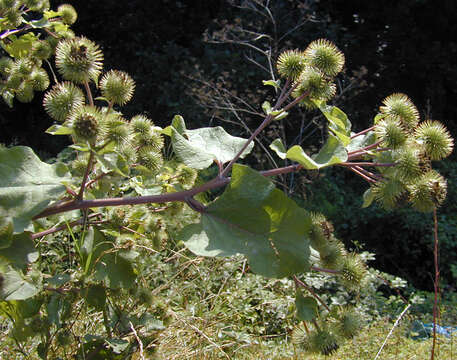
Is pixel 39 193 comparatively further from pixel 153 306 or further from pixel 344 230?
pixel 344 230

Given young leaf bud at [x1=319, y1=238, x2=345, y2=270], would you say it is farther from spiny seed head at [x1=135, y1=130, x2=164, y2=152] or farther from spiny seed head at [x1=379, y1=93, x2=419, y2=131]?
spiny seed head at [x1=135, y1=130, x2=164, y2=152]

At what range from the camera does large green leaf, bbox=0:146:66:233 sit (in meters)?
0.89

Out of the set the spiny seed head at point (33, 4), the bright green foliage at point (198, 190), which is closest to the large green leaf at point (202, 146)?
the bright green foliage at point (198, 190)

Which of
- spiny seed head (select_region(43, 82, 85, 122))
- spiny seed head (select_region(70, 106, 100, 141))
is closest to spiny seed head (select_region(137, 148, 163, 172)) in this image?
spiny seed head (select_region(43, 82, 85, 122))

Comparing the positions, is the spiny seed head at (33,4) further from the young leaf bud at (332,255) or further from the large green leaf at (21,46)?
the young leaf bud at (332,255)

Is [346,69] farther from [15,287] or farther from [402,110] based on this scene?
[15,287]

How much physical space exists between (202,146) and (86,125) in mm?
305

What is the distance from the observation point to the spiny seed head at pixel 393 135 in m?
0.98

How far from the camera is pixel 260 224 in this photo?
92cm

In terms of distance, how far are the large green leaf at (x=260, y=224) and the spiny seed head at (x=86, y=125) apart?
0.27m

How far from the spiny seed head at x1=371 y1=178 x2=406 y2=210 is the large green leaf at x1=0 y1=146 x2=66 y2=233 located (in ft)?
2.13

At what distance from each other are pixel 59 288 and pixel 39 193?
657mm

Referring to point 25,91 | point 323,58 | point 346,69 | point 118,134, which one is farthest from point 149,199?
point 346,69

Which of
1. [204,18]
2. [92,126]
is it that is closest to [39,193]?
[92,126]
